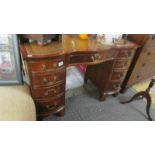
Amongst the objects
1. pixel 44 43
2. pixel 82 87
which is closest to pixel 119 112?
pixel 82 87

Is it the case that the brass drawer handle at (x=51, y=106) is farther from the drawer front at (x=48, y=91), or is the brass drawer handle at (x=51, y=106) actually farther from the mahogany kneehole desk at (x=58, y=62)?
the drawer front at (x=48, y=91)

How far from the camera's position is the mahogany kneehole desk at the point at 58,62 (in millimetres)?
1117

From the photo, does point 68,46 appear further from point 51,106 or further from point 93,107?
point 93,107

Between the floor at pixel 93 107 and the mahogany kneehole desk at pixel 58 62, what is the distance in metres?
0.20

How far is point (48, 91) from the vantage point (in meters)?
1.32

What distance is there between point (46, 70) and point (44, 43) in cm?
21

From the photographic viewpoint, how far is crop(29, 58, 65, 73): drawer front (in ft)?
3.61

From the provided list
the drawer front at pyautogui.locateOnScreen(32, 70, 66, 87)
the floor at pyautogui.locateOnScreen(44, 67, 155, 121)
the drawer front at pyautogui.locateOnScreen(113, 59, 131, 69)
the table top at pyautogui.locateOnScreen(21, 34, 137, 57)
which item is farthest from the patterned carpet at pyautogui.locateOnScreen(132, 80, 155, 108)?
the drawer front at pyautogui.locateOnScreen(32, 70, 66, 87)

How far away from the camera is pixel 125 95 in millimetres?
2068

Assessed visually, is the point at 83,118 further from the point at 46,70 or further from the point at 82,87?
the point at 46,70

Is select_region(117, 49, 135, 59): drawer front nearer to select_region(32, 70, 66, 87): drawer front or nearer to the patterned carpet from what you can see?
select_region(32, 70, 66, 87): drawer front

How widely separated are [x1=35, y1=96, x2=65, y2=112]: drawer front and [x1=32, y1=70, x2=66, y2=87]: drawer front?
0.21 m

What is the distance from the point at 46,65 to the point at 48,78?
13 cm

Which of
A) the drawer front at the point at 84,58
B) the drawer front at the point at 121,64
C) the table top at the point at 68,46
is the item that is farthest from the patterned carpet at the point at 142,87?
the drawer front at the point at 84,58
